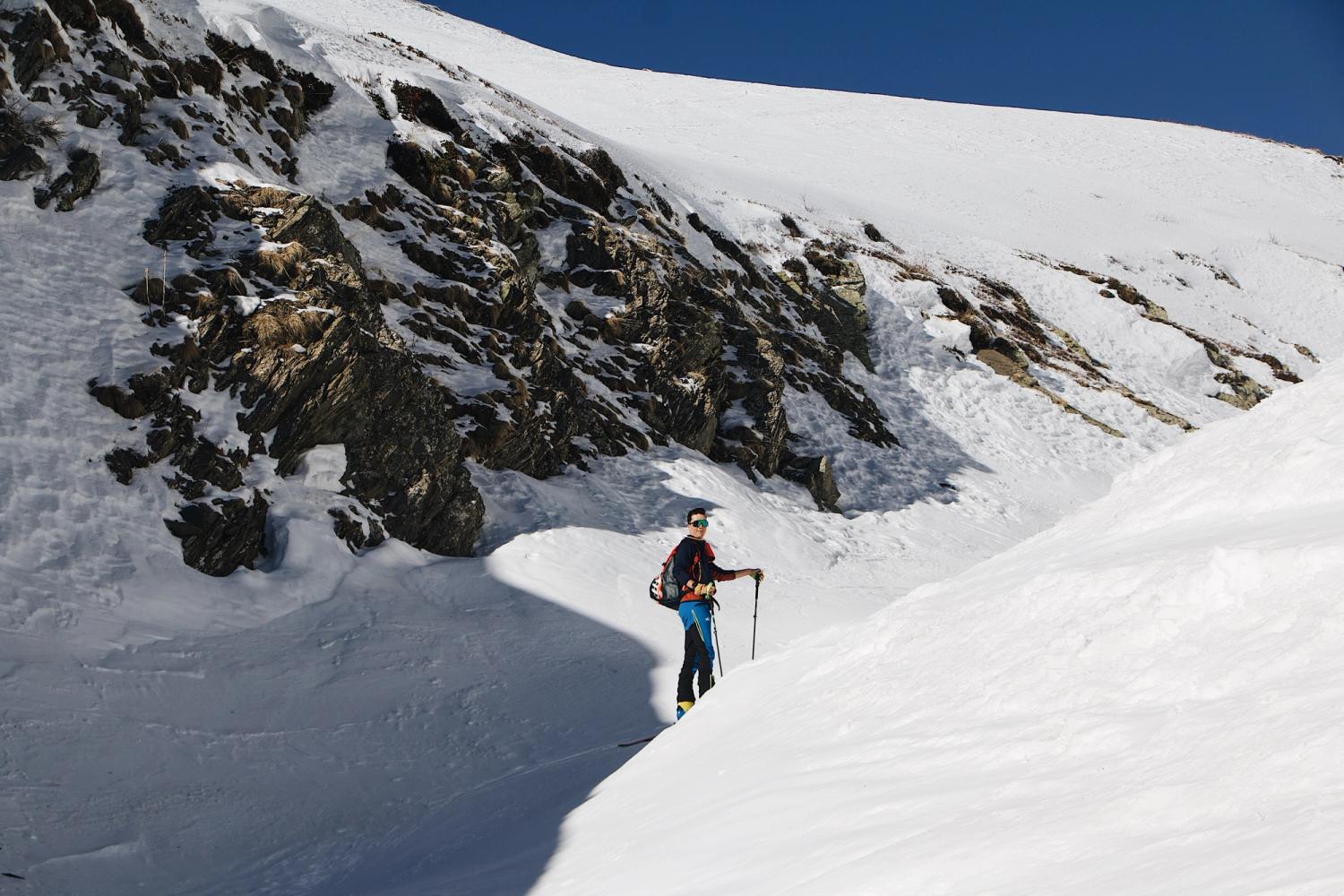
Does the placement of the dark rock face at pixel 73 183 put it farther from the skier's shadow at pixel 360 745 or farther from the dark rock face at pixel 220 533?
the skier's shadow at pixel 360 745

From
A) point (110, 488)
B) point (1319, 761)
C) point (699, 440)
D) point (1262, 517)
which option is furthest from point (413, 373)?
point (1319, 761)

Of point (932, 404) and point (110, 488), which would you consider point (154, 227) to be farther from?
point (932, 404)

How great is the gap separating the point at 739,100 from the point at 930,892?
62.1m

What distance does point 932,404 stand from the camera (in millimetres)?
23891

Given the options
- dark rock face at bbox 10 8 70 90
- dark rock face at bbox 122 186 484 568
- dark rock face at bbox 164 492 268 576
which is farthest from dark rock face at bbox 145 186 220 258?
dark rock face at bbox 164 492 268 576

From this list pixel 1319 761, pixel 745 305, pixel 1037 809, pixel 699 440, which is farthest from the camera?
pixel 745 305

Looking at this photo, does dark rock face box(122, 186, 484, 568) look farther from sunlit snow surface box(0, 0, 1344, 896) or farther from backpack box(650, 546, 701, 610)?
backpack box(650, 546, 701, 610)

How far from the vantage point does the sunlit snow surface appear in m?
2.63

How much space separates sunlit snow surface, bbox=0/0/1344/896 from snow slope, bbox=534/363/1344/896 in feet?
0.05

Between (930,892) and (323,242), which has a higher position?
(323,242)

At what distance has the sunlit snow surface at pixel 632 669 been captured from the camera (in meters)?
2.63

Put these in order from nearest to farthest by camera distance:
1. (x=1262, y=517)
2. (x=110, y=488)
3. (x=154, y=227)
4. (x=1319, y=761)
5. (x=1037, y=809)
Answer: (x=1319, y=761)
(x=1037, y=809)
(x=1262, y=517)
(x=110, y=488)
(x=154, y=227)

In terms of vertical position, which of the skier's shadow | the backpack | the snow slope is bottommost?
the skier's shadow

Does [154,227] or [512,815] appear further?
[154,227]
